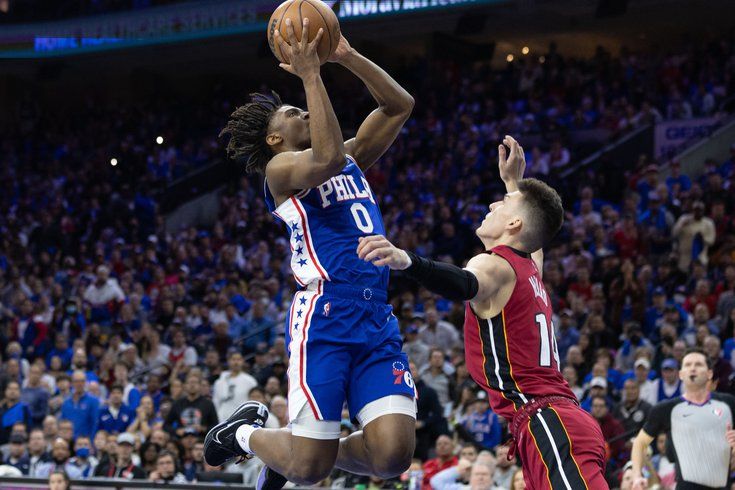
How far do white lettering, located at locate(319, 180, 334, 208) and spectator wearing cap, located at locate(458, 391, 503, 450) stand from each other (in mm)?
5264

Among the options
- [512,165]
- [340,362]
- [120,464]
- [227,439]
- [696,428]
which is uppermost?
[512,165]

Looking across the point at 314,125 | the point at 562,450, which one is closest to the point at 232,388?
the point at 314,125

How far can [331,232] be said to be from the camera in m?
5.39

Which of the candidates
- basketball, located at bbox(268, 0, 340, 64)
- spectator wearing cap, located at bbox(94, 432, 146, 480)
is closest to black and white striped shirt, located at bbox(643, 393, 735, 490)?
basketball, located at bbox(268, 0, 340, 64)

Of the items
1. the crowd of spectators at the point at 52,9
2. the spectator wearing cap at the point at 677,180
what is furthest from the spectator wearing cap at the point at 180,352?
the crowd of spectators at the point at 52,9

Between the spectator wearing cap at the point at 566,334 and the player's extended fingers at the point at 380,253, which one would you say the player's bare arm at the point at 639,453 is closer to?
the player's extended fingers at the point at 380,253

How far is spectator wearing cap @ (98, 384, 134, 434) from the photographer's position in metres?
12.4

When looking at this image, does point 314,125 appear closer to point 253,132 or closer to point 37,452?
point 253,132

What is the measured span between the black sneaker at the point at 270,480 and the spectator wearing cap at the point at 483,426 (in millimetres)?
4565

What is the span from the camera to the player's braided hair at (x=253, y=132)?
18.6 ft

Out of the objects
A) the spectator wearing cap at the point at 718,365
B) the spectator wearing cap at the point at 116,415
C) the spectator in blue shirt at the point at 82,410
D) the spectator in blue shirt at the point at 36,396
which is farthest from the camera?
the spectator in blue shirt at the point at 36,396

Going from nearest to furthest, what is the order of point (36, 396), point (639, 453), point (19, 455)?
point (639, 453) < point (19, 455) < point (36, 396)

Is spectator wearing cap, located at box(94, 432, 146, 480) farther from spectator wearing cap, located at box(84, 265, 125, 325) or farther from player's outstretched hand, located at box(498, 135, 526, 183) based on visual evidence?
player's outstretched hand, located at box(498, 135, 526, 183)

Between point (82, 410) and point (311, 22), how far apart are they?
8632 mm
